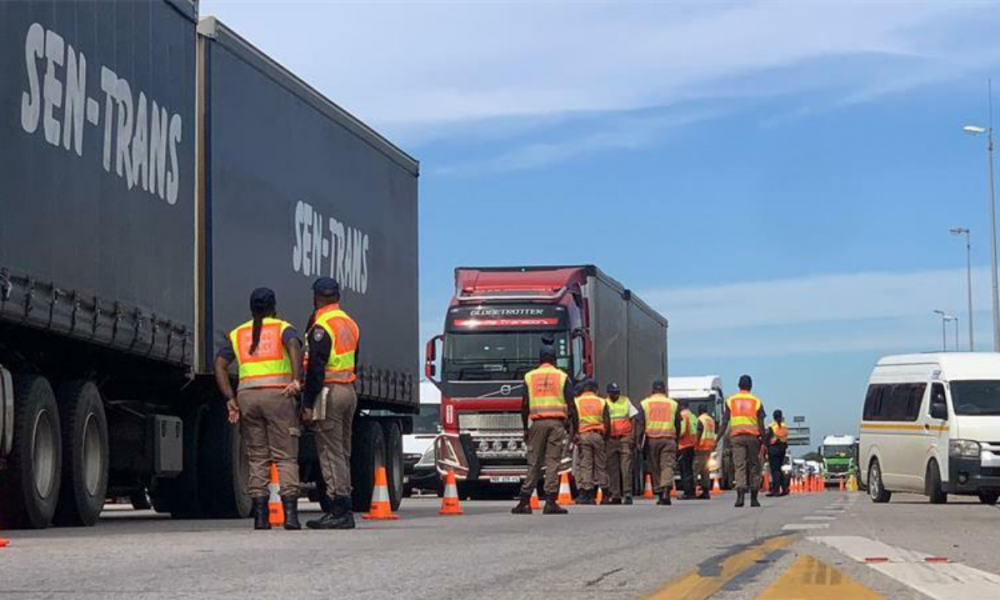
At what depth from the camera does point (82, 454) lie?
1444cm

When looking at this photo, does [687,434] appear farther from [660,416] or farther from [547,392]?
[547,392]

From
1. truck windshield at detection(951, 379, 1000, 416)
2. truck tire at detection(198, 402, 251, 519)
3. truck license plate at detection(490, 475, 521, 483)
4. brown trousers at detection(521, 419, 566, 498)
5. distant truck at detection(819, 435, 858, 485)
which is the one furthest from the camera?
distant truck at detection(819, 435, 858, 485)

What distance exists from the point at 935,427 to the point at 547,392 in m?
8.38

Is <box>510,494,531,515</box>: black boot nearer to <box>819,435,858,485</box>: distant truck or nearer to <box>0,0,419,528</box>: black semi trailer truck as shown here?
<box>0,0,419,528</box>: black semi trailer truck

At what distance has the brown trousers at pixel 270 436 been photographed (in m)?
14.1

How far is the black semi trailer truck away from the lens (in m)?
13.1

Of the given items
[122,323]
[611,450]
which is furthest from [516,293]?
[122,323]

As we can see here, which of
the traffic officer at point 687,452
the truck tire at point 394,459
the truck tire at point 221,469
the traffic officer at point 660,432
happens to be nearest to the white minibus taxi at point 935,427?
the traffic officer at point 687,452

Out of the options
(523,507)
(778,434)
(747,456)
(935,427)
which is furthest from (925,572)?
(778,434)

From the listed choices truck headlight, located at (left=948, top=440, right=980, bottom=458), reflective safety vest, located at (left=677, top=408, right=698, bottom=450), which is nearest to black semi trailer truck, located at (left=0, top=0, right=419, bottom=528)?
truck headlight, located at (left=948, top=440, right=980, bottom=458)

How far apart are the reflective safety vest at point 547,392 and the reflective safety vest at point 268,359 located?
5805 millimetres

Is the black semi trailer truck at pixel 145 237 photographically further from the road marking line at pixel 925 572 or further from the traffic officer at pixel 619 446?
the traffic officer at pixel 619 446

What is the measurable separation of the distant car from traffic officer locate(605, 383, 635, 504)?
24.7 ft

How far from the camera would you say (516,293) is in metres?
30.3
